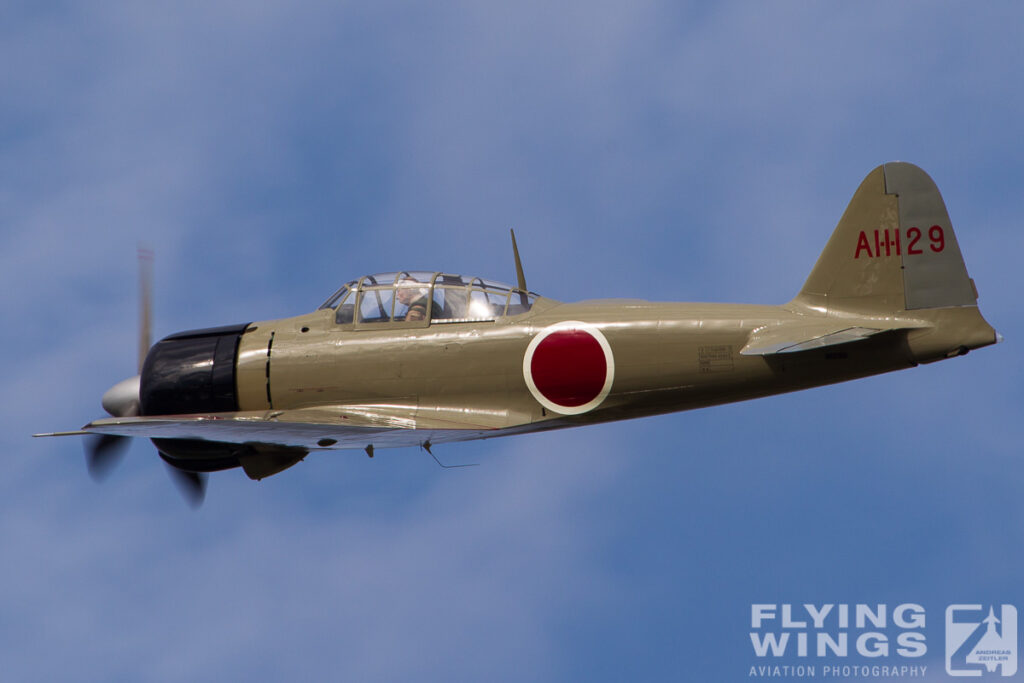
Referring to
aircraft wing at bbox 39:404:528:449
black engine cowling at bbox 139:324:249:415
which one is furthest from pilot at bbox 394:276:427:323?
black engine cowling at bbox 139:324:249:415

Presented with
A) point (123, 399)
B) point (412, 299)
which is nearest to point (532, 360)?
point (412, 299)

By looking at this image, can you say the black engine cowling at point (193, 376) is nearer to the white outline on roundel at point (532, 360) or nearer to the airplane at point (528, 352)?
the airplane at point (528, 352)

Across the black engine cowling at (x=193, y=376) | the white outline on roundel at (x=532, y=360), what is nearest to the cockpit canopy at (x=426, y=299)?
the white outline on roundel at (x=532, y=360)

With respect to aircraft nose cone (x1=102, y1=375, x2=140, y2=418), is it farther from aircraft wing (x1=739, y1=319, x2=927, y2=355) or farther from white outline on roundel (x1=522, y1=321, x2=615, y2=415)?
aircraft wing (x1=739, y1=319, x2=927, y2=355)

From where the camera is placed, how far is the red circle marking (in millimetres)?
17828

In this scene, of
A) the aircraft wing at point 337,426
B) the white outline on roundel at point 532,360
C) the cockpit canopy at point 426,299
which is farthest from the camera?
the cockpit canopy at point 426,299

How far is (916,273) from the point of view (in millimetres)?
17156

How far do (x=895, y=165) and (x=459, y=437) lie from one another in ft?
18.7

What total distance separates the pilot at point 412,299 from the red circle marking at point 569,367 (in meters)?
1.51

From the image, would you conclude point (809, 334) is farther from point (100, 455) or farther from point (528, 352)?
point (100, 455)

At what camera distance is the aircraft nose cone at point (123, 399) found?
1970 centimetres

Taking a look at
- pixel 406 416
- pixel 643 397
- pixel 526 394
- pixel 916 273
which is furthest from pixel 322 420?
pixel 916 273

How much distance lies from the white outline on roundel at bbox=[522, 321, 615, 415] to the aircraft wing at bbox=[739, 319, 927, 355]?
5.05 ft

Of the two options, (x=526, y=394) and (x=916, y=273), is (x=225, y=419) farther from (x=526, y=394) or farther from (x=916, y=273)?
(x=916, y=273)
